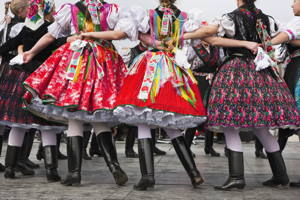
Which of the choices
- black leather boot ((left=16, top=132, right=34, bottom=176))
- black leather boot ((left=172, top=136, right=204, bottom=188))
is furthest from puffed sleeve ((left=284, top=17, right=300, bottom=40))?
black leather boot ((left=16, top=132, right=34, bottom=176))

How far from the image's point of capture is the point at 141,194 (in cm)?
350

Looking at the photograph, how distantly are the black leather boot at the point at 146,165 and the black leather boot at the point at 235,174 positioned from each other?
1.71 feet

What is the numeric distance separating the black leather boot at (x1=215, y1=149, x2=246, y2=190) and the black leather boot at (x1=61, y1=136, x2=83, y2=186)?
1103mm

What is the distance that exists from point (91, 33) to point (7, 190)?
1379 mm

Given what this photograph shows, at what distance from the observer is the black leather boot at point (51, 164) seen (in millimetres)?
4207

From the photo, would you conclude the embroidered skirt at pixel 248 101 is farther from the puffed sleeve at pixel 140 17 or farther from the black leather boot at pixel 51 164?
the black leather boot at pixel 51 164

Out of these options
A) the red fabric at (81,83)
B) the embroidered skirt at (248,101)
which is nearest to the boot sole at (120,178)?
the red fabric at (81,83)

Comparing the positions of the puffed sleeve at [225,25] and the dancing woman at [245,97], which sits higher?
the puffed sleeve at [225,25]

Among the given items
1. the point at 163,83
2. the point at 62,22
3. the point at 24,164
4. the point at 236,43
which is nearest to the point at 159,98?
the point at 163,83

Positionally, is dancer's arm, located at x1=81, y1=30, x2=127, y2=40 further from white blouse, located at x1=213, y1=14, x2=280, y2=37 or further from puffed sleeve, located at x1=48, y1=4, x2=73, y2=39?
white blouse, located at x1=213, y1=14, x2=280, y2=37

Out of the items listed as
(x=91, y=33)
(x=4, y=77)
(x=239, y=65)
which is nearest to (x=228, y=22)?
(x=239, y=65)

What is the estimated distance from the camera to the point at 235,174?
377cm

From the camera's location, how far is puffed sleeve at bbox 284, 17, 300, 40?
3.97 metres

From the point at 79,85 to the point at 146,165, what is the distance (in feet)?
2.66
